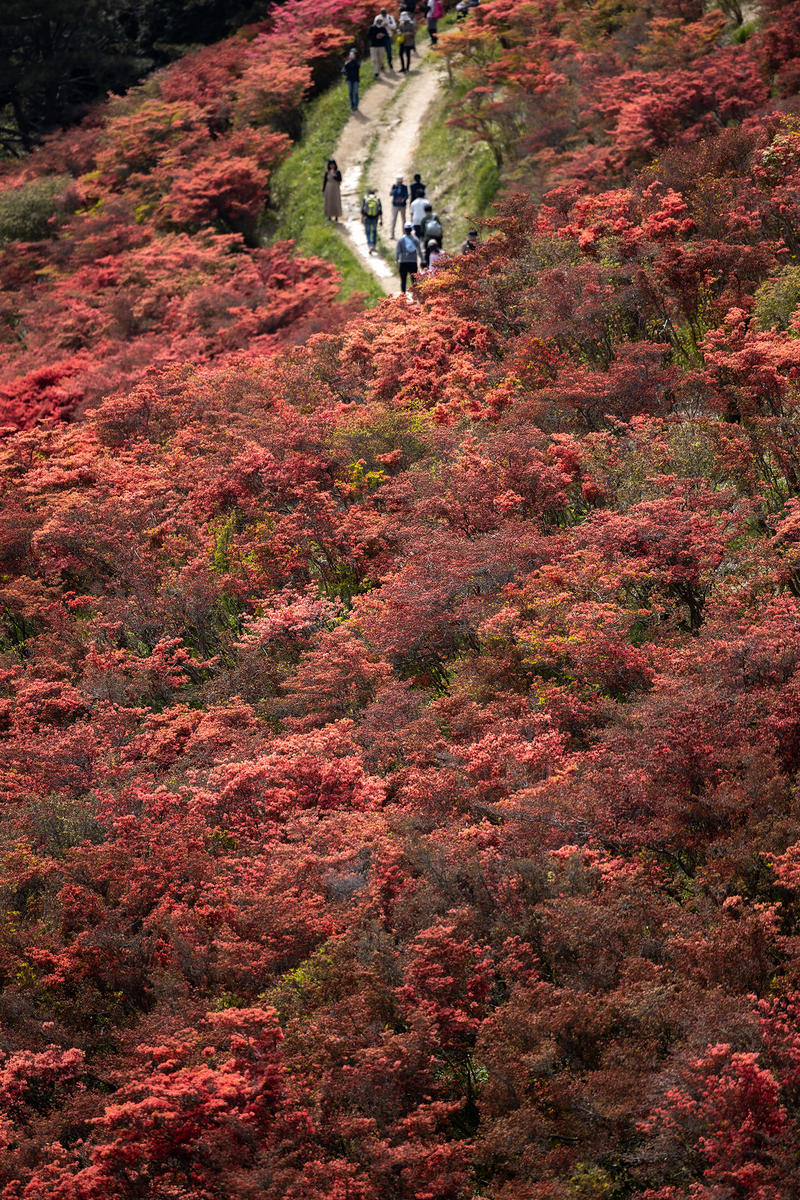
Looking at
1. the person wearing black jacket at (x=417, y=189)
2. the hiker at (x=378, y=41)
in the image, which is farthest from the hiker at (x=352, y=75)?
the person wearing black jacket at (x=417, y=189)

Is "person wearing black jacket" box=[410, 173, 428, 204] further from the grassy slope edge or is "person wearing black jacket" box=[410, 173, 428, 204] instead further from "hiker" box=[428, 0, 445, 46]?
"hiker" box=[428, 0, 445, 46]

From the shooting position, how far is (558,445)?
1255cm

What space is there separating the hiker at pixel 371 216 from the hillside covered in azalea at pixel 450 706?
12.4 feet

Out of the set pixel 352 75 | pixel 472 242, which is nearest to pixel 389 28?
pixel 352 75

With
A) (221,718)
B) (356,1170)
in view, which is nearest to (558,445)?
(221,718)

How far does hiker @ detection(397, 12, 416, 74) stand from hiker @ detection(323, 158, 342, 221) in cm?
719

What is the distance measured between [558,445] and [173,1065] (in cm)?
819

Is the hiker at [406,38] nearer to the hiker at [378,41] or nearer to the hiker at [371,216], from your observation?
the hiker at [378,41]

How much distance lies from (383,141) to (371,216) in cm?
557

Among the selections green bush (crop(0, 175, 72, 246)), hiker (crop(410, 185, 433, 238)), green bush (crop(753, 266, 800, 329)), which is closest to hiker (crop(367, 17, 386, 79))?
green bush (crop(0, 175, 72, 246))

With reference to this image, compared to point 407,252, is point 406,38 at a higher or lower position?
higher

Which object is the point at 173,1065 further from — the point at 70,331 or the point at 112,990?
the point at 70,331

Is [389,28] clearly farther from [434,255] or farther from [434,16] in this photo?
[434,255]

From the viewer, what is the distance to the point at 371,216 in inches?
968
